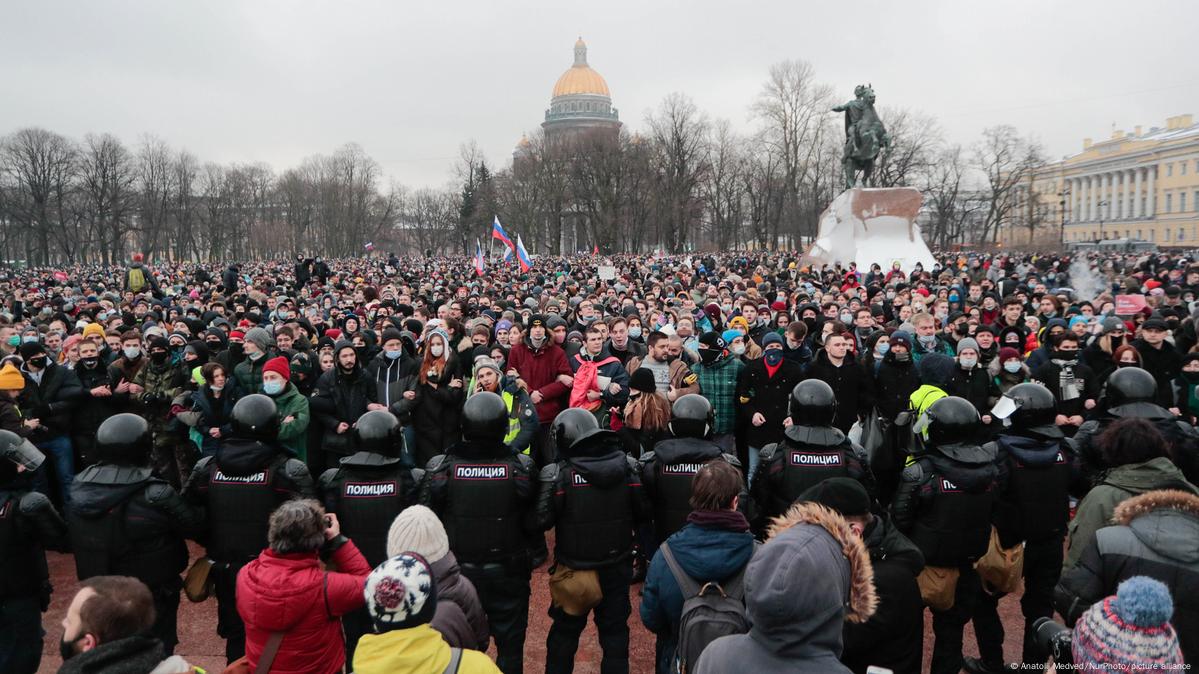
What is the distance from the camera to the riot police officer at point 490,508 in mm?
4027

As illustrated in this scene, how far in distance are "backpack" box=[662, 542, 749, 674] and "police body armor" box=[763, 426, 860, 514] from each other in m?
1.22

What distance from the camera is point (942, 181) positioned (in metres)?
64.9

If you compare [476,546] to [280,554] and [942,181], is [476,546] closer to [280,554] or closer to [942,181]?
[280,554]

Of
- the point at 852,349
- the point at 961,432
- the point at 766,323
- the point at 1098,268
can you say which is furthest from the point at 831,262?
the point at 961,432

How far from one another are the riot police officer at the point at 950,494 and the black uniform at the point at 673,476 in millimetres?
1025

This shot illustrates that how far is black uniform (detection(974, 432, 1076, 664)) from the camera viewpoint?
4.34 metres

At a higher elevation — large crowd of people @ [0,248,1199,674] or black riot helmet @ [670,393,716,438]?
black riot helmet @ [670,393,716,438]

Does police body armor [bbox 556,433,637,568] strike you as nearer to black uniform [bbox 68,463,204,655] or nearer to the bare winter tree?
black uniform [bbox 68,463,204,655]

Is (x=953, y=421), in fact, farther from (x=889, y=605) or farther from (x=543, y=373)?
(x=543, y=373)

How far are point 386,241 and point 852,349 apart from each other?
94735 millimetres

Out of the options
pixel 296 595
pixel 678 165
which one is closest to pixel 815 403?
pixel 296 595

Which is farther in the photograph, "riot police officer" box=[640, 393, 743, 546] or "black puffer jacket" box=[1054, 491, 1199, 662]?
"riot police officer" box=[640, 393, 743, 546]

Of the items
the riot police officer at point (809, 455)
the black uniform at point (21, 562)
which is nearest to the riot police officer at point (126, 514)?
the black uniform at point (21, 562)

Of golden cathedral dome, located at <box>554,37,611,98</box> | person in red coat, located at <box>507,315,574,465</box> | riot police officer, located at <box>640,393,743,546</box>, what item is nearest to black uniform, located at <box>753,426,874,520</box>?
riot police officer, located at <box>640,393,743,546</box>
